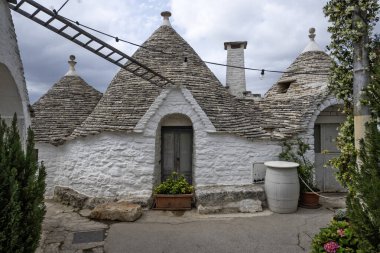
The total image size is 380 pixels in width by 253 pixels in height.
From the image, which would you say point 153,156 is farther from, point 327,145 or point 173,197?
point 327,145

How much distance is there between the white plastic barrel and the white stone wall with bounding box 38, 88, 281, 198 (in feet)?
2.83

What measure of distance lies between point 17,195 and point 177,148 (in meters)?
4.88

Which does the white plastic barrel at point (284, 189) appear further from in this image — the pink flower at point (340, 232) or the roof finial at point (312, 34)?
the roof finial at point (312, 34)

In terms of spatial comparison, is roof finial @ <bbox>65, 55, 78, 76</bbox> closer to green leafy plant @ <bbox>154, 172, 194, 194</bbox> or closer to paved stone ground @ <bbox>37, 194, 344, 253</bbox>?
paved stone ground @ <bbox>37, 194, 344, 253</bbox>

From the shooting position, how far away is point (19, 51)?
15.8 ft

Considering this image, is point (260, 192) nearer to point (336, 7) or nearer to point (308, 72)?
point (336, 7)

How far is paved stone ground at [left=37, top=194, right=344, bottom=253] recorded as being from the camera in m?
4.64

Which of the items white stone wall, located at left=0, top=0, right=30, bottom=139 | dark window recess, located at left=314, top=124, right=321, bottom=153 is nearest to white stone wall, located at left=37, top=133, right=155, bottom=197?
white stone wall, located at left=0, top=0, right=30, bottom=139

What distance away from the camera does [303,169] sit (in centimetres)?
718

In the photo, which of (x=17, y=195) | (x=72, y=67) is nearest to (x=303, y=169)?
(x=17, y=195)

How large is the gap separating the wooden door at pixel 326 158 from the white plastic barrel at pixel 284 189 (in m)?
2.67

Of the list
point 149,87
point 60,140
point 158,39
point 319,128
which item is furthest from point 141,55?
point 319,128

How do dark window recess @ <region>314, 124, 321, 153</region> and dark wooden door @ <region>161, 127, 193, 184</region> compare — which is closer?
dark wooden door @ <region>161, 127, 193, 184</region>

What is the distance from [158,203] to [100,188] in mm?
1714
